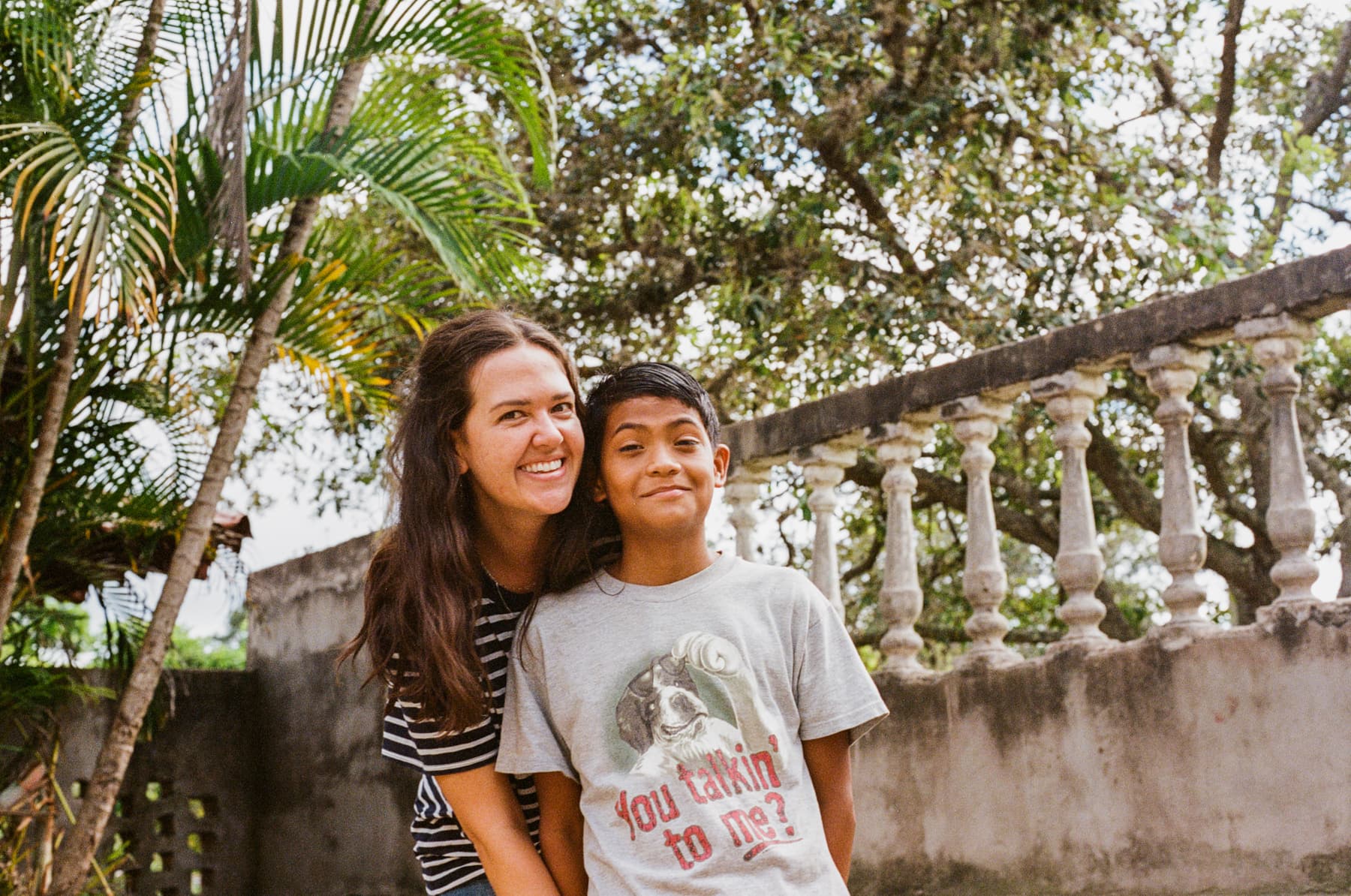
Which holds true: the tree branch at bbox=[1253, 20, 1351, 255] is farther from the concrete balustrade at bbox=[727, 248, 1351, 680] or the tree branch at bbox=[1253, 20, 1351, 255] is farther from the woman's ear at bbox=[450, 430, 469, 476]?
the woman's ear at bbox=[450, 430, 469, 476]

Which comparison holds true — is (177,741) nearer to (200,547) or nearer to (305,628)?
(305,628)

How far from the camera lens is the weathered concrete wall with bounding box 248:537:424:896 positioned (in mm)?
5531

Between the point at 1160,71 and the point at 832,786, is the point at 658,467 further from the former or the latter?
the point at 1160,71

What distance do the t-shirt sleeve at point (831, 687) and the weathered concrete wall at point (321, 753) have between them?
3562 mm

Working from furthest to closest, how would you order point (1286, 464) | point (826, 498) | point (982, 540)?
point (826, 498) → point (982, 540) → point (1286, 464)

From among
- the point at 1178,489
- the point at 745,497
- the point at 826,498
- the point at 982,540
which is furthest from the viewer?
the point at 745,497

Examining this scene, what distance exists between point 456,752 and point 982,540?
6.89 feet

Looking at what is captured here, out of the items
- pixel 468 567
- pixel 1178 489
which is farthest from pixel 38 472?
pixel 1178 489

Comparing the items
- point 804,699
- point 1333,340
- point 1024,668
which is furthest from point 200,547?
point 1333,340

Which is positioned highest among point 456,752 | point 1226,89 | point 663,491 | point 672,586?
point 1226,89

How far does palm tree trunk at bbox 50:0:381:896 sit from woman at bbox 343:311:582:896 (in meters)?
2.57

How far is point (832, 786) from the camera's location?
6.85 ft

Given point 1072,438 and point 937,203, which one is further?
point 937,203

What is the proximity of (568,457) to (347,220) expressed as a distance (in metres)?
6.02
